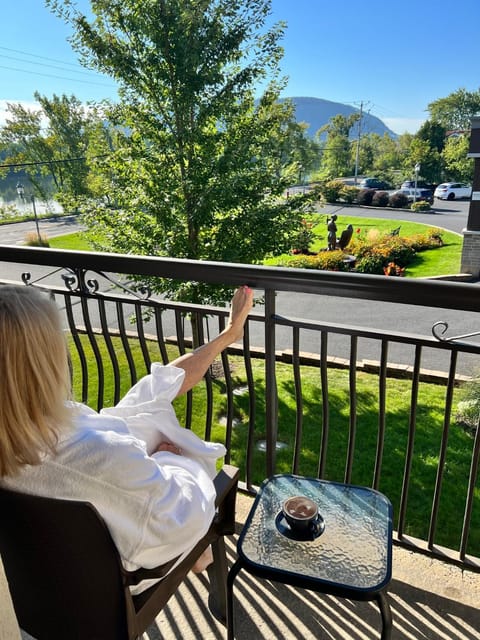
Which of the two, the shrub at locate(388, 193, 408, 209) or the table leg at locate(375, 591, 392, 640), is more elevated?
the table leg at locate(375, 591, 392, 640)

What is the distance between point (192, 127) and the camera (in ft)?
17.1

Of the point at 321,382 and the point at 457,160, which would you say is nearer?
the point at 321,382

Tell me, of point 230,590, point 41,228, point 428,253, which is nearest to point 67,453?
point 230,590

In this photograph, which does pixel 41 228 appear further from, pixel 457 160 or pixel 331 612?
pixel 457 160

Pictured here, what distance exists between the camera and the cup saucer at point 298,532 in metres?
1.23

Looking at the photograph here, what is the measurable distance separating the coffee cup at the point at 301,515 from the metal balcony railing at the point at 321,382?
51cm

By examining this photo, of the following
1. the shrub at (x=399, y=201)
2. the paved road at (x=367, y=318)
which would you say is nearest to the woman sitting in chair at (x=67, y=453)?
the paved road at (x=367, y=318)

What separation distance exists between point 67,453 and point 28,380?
149mm

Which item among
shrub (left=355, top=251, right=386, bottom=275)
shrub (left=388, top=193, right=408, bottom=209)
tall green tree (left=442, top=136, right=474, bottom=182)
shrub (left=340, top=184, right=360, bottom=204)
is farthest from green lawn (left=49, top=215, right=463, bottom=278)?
tall green tree (left=442, top=136, right=474, bottom=182)

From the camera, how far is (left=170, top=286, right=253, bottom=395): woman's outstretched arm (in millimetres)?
1426

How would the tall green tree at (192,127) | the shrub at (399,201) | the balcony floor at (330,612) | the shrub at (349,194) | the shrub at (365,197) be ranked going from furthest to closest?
the shrub at (349,194), the shrub at (365,197), the shrub at (399,201), the tall green tree at (192,127), the balcony floor at (330,612)

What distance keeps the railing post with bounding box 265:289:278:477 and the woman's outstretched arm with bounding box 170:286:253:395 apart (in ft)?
0.34

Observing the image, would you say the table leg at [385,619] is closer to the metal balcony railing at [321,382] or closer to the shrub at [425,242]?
the metal balcony railing at [321,382]

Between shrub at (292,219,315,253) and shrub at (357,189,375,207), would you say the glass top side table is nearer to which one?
shrub at (292,219,315,253)
